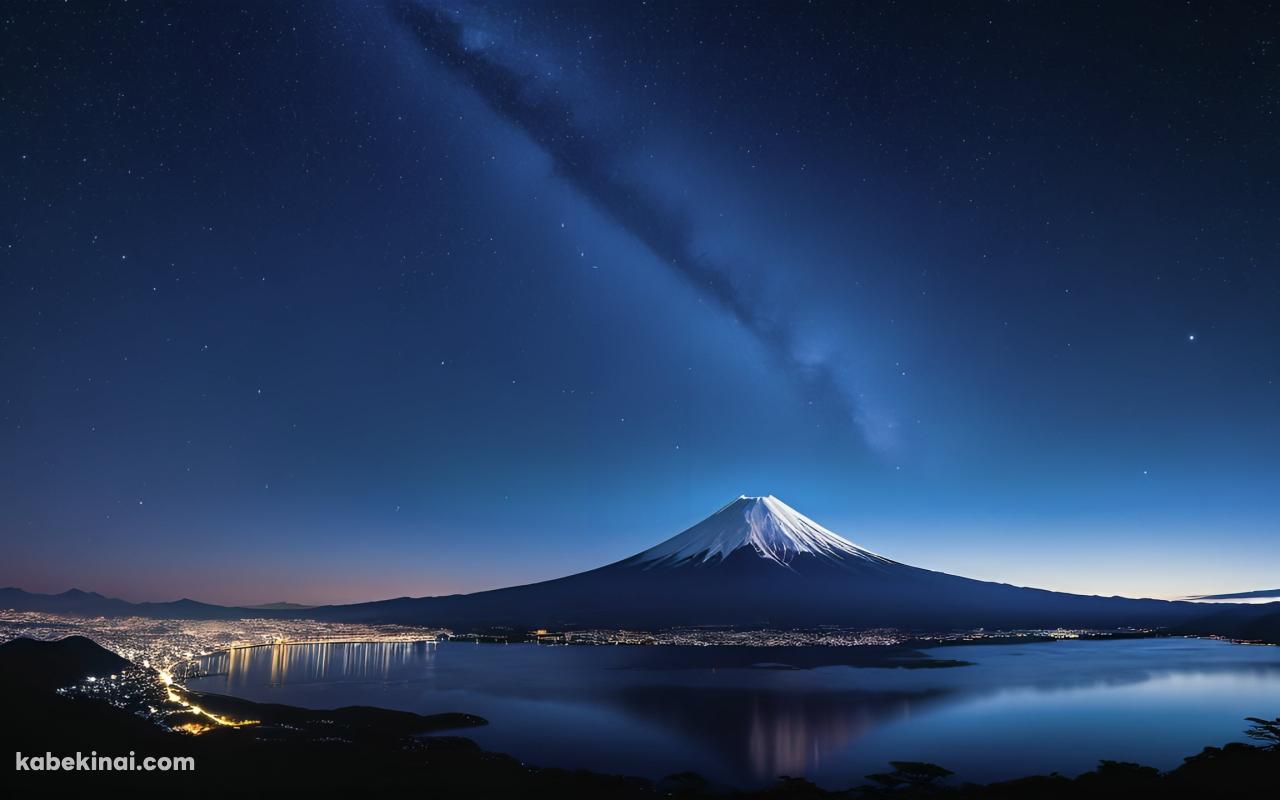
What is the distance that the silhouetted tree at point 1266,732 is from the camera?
44.0 metres

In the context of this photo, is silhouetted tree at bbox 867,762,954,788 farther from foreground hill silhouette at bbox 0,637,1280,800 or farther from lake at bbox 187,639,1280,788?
lake at bbox 187,639,1280,788

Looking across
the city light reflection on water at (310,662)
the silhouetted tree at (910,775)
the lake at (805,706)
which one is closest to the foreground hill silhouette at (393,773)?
the silhouetted tree at (910,775)

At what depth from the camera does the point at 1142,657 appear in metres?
127

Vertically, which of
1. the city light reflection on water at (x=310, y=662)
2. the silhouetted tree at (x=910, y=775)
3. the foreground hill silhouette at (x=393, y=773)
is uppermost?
the foreground hill silhouette at (x=393, y=773)

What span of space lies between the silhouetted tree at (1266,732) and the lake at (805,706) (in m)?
1.13

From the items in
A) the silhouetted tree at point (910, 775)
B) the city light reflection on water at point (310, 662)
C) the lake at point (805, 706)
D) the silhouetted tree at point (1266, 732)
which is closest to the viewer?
the silhouetted tree at point (910, 775)

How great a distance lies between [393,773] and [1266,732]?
58.0 meters

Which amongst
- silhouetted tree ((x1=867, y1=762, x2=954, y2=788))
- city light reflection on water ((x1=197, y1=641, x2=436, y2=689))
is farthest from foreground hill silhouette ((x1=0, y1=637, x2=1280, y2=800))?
city light reflection on water ((x1=197, y1=641, x2=436, y2=689))

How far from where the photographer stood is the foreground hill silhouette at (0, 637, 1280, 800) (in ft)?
102

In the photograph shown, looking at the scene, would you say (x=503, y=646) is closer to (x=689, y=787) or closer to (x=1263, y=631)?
(x=689, y=787)

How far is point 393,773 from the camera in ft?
108

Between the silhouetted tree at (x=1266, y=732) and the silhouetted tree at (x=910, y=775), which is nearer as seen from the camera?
the silhouetted tree at (x=910, y=775)

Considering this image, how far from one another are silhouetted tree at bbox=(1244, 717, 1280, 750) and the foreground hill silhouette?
134 inches

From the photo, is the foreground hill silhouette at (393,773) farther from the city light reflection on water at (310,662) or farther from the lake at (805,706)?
the city light reflection on water at (310,662)
